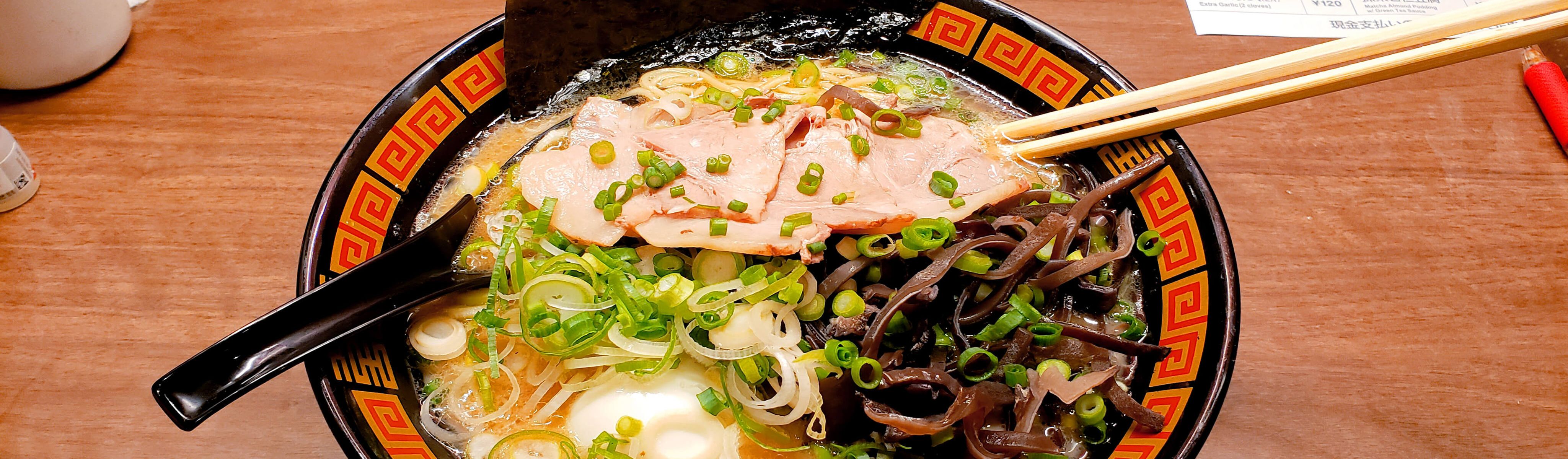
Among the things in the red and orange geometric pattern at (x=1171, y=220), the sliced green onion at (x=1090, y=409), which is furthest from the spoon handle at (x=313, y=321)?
the red and orange geometric pattern at (x=1171, y=220)

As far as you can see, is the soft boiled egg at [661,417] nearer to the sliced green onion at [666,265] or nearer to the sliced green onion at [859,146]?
the sliced green onion at [666,265]

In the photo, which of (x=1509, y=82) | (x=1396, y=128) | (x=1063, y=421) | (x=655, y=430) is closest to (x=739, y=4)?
(x=655, y=430)

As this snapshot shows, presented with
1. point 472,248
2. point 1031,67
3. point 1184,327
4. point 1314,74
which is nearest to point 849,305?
point 1184,327

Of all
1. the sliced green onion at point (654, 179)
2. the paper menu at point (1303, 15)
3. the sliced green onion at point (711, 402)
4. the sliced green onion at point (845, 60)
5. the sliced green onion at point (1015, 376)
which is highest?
the paper menu at point (1303, 15)

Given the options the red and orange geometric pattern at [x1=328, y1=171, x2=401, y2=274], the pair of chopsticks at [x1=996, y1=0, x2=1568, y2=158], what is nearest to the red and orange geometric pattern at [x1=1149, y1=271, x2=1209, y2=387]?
the pair of chopsticks at [x1=996, y1=0, x2=1568, y2=158]

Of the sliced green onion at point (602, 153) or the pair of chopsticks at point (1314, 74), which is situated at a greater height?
the pair of chopsticks at point (1314, 74)

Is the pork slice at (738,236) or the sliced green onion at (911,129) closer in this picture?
the pork slice at (738,236)
